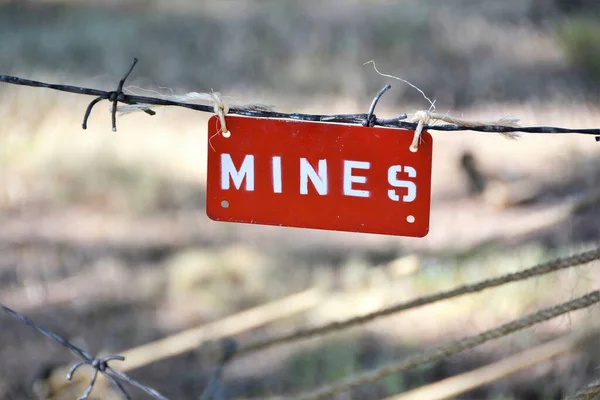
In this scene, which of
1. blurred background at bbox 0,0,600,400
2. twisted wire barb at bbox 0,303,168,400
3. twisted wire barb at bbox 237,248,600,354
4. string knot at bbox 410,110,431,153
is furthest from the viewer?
blurred background at bbox 0,0,600,400

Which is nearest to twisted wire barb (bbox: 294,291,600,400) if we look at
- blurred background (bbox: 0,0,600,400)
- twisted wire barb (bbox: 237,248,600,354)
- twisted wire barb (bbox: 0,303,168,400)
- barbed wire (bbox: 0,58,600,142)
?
twisted wire barb (bbox: 237,248,600,354)

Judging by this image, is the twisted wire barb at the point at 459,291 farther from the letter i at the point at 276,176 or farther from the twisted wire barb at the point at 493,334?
the letter i at the point at 276,176

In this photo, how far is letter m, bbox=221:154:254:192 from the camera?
74cm

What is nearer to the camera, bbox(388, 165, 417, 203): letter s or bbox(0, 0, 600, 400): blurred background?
bbox(388, 165, 417, 203): letter s

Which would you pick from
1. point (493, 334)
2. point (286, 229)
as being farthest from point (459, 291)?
point (286, 229)

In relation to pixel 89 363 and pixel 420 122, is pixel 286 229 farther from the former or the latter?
pixel 420 122

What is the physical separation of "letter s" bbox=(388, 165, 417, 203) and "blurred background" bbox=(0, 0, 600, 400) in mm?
1053

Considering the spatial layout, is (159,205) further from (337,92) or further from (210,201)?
(210,201)

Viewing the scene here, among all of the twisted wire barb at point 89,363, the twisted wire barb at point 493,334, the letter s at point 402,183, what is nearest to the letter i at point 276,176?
the letter s at point 402,183

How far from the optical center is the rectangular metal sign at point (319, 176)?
72cm

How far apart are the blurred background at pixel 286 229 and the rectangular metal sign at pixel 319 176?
3.47 feet

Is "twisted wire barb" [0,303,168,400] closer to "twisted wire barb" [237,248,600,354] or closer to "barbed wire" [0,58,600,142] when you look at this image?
"barbed wire" [0,58,600,142]

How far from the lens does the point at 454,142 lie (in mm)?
2760

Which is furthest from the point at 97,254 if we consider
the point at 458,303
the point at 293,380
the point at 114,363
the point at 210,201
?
the point at 210,201
